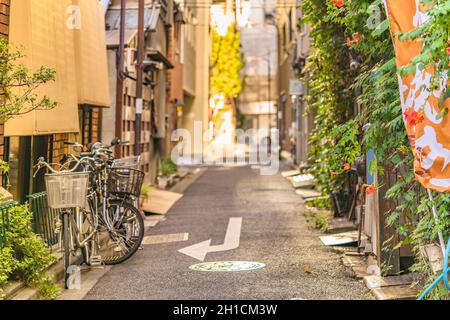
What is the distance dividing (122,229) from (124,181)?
681 millimetres

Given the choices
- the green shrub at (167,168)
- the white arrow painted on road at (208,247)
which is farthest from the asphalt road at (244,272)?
the green shrub at (167,168)

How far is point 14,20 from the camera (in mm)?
8180

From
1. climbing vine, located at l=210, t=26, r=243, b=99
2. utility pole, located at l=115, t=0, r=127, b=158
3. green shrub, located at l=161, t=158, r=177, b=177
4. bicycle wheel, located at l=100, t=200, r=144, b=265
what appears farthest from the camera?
climbing vine, located at l=210, t=26, r=243, b=99

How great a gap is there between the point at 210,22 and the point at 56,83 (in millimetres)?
42346

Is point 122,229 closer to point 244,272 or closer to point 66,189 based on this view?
point 66,189

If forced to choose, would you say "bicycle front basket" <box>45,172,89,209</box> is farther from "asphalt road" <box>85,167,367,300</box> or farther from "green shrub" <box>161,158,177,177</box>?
"green shrub" <box>161,158,177,177</box>

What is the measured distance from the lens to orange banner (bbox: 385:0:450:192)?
5535 millimetres

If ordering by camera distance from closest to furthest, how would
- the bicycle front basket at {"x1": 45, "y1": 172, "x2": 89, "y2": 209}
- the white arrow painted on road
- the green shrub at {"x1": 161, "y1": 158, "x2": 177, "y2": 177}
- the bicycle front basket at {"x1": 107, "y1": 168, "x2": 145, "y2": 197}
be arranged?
the bicycle front basket at {"x1": 45, "y1": 172, "x2": 89, "y2": 209}, the bicycle front basket at {"x1": 107, "y1": 168, "x2": 145, "y2": 197}, the white arrow painted on road, the green shrub at {"x1": 161, "y1": 158, "x2": 177, "y2": 177}

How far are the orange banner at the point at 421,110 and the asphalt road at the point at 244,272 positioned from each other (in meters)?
1.84

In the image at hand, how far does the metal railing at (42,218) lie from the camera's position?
8875mm

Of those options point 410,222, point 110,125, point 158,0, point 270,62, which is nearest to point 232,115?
point 270,62

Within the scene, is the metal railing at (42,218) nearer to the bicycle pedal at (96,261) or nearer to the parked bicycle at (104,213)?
the parked bicycle at (104,213)

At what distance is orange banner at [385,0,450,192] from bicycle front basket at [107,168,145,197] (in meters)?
4.35

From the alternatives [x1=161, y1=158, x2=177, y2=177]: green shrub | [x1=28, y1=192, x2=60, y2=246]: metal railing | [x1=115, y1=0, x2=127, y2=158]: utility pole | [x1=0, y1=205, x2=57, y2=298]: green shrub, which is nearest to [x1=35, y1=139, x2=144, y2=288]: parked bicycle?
[x1=28, y1=192, x2=60, y2=246]: metal railing
